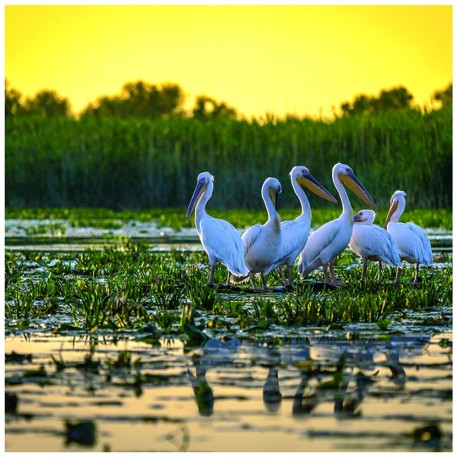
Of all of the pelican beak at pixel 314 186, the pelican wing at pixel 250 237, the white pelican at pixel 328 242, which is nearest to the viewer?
the pelican wing at pixel 250 237

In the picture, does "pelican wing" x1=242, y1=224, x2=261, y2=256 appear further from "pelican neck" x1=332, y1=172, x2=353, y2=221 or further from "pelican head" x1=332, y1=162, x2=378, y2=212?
"pelican head" x1=332, y1=162, x2=378, y2=212

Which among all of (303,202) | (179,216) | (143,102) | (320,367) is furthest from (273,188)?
(143,102)

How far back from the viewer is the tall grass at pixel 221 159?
892 inches

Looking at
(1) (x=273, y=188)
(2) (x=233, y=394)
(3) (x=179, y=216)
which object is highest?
(1) (x=273, y=188)

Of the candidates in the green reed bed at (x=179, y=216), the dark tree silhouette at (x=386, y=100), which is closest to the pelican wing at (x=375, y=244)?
the green reed bed at (x=179, y=216)

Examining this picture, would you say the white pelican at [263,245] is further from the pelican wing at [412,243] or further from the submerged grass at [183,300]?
the pelican wing at [412,243]

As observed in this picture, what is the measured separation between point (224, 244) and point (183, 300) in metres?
0.78

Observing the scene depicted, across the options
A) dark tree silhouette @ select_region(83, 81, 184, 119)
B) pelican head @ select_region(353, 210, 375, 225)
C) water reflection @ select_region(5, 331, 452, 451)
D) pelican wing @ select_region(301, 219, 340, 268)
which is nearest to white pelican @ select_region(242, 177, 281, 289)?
pelican wing @ select_region(301, 219, 340, 268)

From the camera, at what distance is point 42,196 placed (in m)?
26.0

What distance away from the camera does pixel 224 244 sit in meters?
9.30

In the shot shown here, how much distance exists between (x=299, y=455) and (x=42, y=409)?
126cm

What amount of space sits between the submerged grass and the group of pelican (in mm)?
188

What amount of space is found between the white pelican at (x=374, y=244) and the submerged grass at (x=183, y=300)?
0.20 m

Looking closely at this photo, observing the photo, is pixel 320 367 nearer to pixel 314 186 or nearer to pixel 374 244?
pixel 374 244
